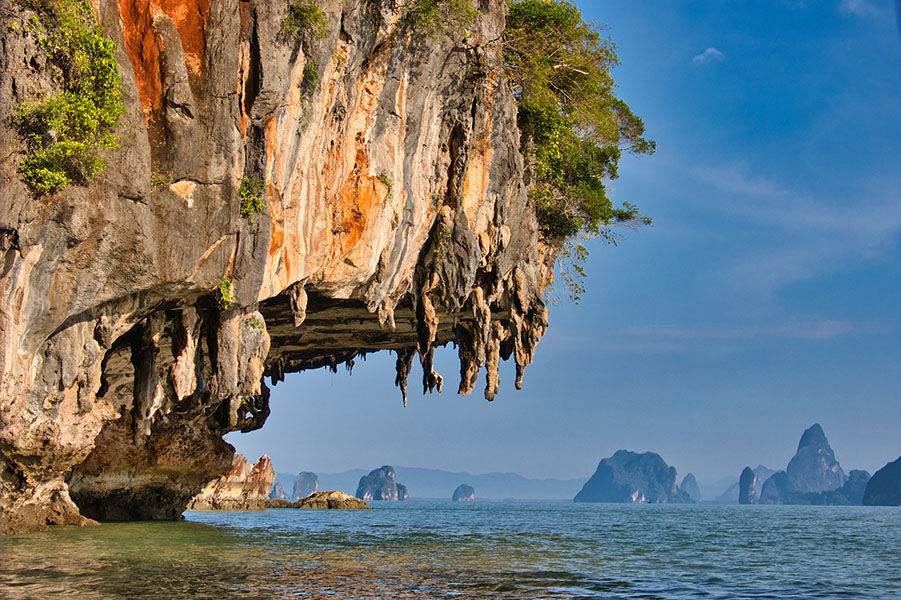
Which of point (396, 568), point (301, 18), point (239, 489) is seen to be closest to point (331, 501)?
point (239, 489)

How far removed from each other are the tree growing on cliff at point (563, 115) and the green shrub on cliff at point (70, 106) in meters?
12.5

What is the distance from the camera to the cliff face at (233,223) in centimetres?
1368

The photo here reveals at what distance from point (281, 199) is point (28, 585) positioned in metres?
8.55

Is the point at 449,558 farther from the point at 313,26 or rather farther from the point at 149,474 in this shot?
the point at 149,474

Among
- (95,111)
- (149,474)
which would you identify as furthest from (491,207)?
(149,474)

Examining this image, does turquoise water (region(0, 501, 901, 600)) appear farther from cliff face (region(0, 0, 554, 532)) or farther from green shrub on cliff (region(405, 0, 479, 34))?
green shrub on cliff (region(405, 0, 479, 34))

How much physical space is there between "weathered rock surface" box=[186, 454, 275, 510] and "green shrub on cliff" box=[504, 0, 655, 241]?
25.4 meters

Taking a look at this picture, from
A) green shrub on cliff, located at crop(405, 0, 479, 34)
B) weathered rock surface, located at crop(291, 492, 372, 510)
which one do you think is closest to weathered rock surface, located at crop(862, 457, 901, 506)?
weathered rock surface, located at crop(291, 492, 372, 510)

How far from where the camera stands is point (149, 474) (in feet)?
88.1

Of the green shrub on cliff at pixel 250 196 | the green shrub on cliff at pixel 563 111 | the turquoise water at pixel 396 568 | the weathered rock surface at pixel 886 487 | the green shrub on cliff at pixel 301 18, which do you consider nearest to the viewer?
the turquoise water at pixel 396 568

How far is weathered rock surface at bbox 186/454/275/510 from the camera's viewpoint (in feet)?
151

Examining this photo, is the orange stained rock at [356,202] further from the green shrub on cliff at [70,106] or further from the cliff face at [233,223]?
the green shrub on cliff at [70,106]

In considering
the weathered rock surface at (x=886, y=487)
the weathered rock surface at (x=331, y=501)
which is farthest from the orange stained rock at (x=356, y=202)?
the weathered rock surface at (x=886, y=487)

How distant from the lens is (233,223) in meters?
15.7
